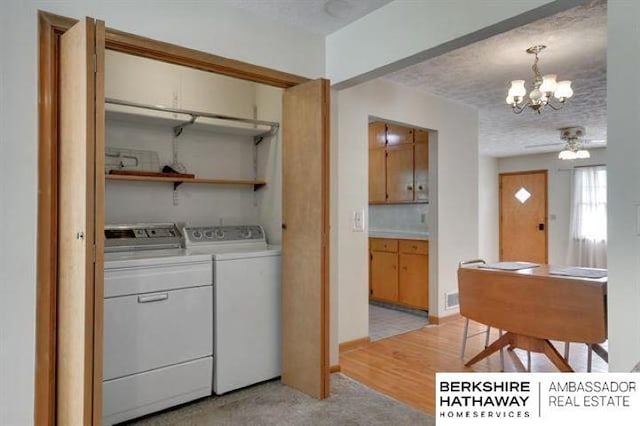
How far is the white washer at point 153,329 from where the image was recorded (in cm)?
211

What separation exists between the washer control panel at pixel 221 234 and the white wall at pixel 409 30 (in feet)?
4.24

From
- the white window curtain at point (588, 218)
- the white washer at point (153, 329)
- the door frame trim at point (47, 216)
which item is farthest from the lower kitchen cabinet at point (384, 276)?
the white window curtain at point (588, 218)

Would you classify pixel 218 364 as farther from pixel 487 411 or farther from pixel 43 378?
pixel 487 411

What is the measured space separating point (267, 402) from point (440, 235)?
101 inches

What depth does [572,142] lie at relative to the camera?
5.67m

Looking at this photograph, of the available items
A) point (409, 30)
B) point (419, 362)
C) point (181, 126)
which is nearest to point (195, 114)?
point (181, 126)

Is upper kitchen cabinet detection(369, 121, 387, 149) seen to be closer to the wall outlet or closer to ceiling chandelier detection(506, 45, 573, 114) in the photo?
the wall outlet

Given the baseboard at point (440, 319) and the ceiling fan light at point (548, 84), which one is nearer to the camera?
the ceiling fan light at point (548, 84)

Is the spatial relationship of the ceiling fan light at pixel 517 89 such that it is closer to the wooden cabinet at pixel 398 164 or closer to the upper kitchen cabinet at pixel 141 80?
the wooden cabinet at pixel 398 164

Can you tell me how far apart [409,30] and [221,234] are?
1.86 meters

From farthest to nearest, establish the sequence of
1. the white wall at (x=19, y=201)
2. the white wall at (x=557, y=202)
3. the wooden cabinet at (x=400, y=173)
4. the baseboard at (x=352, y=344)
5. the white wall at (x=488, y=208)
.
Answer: the white wall at (x=488, y=208), the white wall at (x=557, y=202), the wooden cabinet at (x=400, y=173), the baseboard at (x=352, y=344), the white wall at (x=19, y=201)

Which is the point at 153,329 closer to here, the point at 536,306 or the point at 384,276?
the point at 536,306

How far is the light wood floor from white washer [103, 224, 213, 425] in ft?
3.80

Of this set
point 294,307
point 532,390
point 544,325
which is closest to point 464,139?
point 544,325
